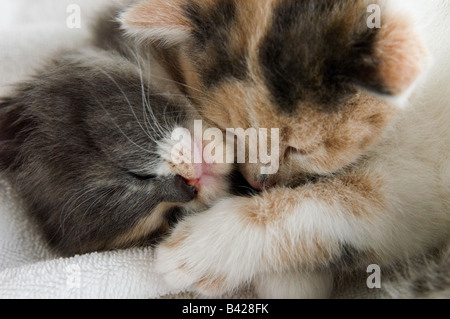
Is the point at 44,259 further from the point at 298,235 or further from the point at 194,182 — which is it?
the point at 298,235

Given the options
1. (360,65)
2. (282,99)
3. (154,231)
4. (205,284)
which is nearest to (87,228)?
(154,231)

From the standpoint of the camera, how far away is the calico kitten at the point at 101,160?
3.13ft

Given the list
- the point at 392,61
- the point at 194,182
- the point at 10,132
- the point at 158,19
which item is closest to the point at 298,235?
the point at 194,182

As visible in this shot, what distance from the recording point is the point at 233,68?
2.89 feet

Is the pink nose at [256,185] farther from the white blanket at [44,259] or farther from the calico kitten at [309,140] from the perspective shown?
the white blanket at [44,259]

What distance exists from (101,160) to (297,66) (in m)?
0.45

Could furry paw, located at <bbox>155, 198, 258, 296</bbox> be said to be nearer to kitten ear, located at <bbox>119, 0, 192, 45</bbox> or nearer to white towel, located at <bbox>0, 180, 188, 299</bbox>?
white towel, located at <bbox>0, 180, 188, 299</bbox>

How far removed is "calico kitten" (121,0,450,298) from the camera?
0.81 meters

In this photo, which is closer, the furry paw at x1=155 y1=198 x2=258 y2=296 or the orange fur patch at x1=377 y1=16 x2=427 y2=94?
the orange fur patch at x1=377 y1=16 x2=427 y2=94

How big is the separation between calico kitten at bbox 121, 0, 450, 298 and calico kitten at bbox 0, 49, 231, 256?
78 mm

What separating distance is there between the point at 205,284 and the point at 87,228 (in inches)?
11.2

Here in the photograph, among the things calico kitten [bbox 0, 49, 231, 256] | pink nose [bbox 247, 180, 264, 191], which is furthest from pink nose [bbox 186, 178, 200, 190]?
pink nose [bbox 247, 180, 264, 191]

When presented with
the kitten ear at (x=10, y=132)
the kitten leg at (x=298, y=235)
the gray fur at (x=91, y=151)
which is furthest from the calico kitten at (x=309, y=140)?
the kitten ear at (x=10, y=132)
